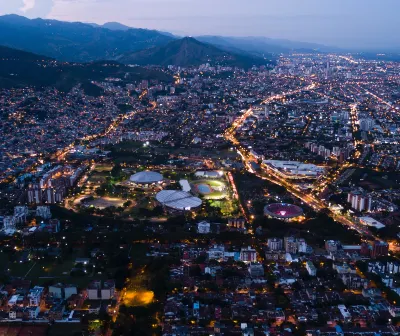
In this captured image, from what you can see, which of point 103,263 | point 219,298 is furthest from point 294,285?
point 103,263

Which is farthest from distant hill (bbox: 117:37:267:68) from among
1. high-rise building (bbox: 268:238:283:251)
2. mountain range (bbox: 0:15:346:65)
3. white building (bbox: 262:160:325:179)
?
high-rise building (bbox: 268:238:283:251)

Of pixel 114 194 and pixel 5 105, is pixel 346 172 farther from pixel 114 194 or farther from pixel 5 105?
pixel 5 105

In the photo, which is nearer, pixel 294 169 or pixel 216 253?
pixel 216 253

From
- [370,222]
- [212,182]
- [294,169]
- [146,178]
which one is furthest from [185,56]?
[370,222]

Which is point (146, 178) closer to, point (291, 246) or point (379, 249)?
point (291, 246)

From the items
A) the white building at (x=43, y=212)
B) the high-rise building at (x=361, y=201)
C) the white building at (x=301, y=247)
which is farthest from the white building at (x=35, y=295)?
the high-rise building at (x=361, y=201)

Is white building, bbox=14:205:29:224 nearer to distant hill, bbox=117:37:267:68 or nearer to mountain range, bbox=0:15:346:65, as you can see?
distant hill, bbox=117:37:267:68
